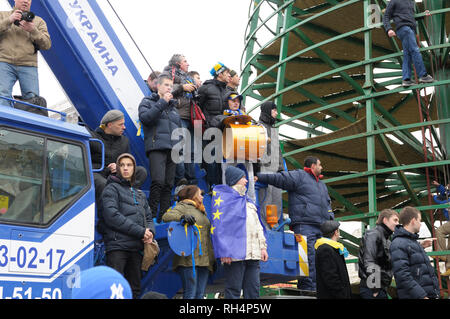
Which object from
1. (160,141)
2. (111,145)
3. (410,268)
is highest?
(160,141)

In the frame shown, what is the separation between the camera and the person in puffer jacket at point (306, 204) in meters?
7.91

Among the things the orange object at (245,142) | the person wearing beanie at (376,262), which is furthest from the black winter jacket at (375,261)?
the orange object at (245,142)

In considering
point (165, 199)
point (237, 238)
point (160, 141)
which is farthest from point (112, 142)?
point (237, 238)

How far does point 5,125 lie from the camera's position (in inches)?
208

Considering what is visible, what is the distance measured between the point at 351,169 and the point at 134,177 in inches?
468

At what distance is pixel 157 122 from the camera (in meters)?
7.38

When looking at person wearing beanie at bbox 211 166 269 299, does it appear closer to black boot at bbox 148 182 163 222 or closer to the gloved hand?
the gloved hand

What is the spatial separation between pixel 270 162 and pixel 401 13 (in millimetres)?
6099

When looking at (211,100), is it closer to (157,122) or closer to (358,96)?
(157,122)

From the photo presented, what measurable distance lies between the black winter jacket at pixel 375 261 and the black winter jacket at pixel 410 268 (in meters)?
0.24

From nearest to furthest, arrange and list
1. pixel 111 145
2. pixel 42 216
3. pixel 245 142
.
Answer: pixel 42 216
pixel 111 145
pixel 245 142

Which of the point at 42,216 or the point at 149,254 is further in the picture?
the point at 149,254

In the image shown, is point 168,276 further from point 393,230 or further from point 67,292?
point 393,230

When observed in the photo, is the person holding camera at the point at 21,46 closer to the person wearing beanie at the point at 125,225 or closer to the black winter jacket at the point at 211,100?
the person wearing beanie at the point at 125,225
